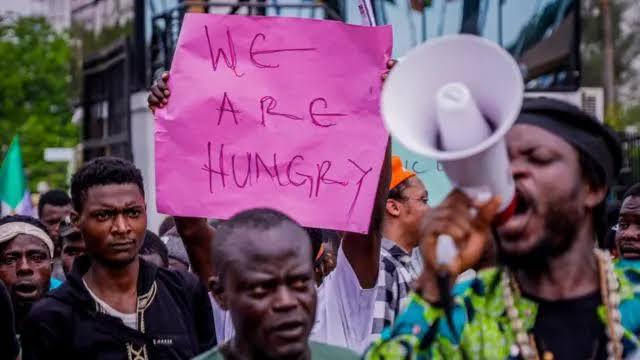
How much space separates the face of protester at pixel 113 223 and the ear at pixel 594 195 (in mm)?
2011

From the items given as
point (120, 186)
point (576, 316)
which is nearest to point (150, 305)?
point (120, 186)

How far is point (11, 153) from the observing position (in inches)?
481

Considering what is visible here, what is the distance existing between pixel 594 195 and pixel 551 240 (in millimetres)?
205

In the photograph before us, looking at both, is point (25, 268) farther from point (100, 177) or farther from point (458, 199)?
point (458, 199)

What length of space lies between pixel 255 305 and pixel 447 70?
0.87 m

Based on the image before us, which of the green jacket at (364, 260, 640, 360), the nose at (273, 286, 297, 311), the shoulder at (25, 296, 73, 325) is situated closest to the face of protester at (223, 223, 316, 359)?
the nose at (273, 286, 297, 311)

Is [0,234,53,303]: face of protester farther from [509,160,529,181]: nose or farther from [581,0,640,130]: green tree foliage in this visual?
[581,0,640,130]: green tree foliage

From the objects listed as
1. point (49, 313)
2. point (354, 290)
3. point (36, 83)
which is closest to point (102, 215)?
point (49, 313)

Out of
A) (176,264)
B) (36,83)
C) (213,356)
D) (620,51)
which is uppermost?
(620,51)

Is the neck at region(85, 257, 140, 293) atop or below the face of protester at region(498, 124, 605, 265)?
below

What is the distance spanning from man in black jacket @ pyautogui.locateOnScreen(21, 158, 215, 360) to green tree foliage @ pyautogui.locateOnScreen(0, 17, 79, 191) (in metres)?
29.7

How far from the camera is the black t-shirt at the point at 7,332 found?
16.4 ft

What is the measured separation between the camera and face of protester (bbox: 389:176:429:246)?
19.0ft

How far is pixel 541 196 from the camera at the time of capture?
9.89 ft
